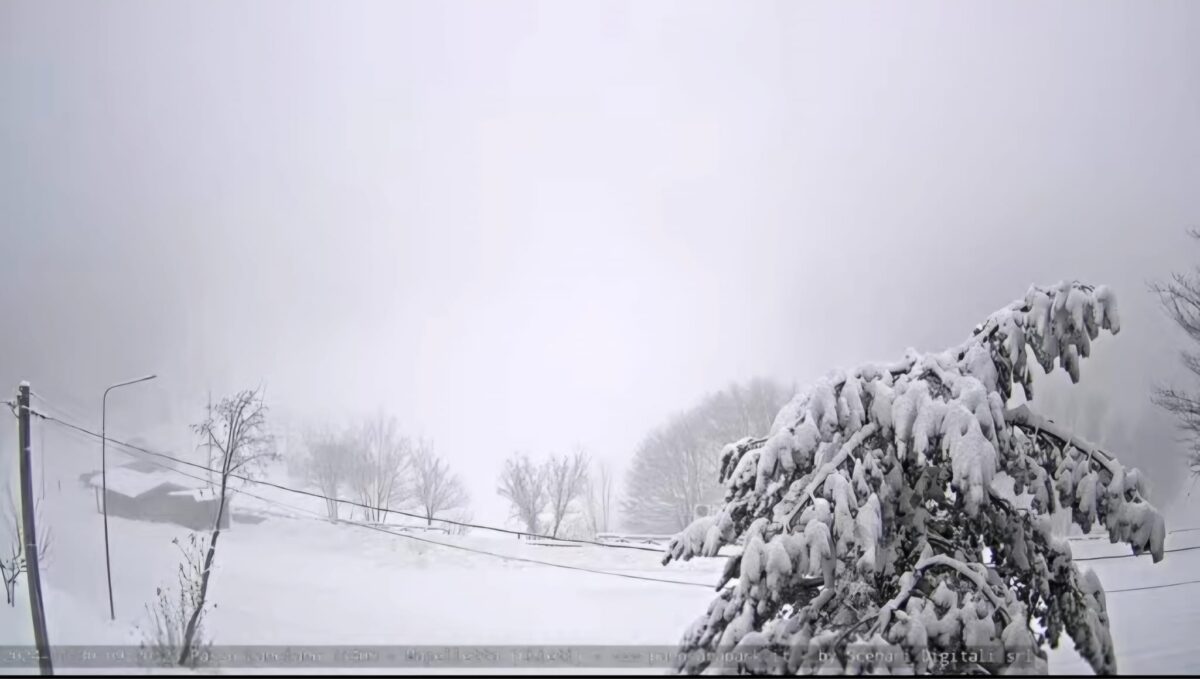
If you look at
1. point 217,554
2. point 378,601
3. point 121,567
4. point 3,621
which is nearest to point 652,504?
point 378,601

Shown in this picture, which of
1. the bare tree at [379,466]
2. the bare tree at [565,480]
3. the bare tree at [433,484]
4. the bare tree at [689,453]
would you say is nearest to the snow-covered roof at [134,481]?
the bare tree at [379,466]

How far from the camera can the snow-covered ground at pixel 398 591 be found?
7773mm

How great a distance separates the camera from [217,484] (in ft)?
34.2

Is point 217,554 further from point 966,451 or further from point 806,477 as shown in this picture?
point 966,451

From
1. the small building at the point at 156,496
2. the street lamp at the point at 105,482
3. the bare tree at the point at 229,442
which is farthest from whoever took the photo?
the small building at the point at 156,496

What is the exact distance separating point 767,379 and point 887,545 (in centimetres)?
871

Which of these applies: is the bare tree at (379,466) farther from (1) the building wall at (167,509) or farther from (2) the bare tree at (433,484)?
(1) the building wall at (167,509)

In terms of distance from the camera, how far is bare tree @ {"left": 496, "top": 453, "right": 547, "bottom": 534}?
12.9m

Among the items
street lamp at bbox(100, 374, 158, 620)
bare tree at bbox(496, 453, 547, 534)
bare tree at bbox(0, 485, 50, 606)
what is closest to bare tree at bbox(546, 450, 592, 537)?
bare tree at bbox(496, 453, 547, 534)

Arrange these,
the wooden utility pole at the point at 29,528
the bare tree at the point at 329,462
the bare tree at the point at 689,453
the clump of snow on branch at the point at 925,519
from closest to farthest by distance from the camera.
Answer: the clump of snow on branch at the point at 925,519, the wooden utility pole at the point at 29,528, the bare tree at the point at 689,453, the bare tree at the point at 329,462

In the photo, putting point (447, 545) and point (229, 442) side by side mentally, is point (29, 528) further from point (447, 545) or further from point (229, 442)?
point (447, 545)

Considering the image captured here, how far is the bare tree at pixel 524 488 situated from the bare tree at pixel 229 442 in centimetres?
452

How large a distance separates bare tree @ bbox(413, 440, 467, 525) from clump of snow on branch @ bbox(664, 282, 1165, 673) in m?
9.92

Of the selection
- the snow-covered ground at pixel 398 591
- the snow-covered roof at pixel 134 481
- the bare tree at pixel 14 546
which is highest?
the snow-covered roof at pixel 134 481
